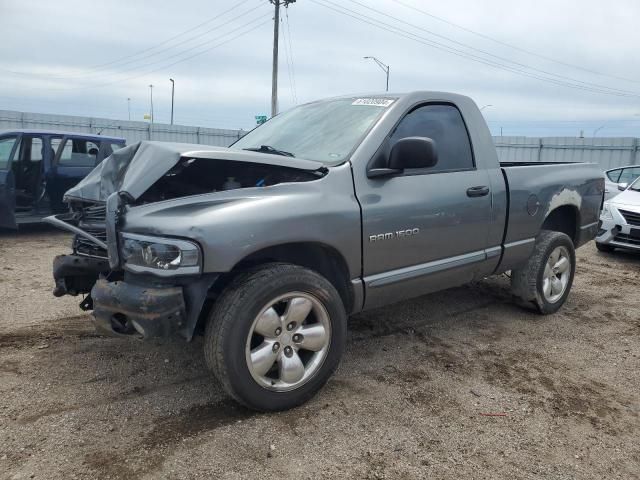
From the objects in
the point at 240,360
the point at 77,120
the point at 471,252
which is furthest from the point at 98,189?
the point at 77,120

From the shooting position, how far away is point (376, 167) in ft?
10.7

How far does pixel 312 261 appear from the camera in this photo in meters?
3.20

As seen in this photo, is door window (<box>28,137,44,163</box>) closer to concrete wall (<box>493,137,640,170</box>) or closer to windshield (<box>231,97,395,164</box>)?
windshield (<box>231,97,395,164</box>)

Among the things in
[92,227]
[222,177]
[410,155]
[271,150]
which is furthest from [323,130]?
[92,227]

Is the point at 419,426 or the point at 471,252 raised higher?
the point at 471,252

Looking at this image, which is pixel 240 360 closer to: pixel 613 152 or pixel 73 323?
pixel 73 323

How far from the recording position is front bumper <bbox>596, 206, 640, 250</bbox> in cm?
752

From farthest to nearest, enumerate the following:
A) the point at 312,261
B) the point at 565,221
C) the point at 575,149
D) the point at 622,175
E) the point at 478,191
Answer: the point at 575,149 → the point at 622,175 → the point at 565,221 → the point at 478,191 → the point at 312,261

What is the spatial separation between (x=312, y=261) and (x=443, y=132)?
1510 millimetres

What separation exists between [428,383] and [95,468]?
2000 mm

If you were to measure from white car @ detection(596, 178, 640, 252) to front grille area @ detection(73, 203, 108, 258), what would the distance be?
22.7 feet

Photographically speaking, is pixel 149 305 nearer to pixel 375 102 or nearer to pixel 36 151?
pixel 375 102

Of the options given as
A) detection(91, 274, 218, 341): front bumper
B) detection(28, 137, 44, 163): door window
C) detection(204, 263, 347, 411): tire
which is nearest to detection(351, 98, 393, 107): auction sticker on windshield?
detection(204, 263, 347, 411): tire

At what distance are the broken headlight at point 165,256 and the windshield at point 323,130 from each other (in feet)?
3.80
